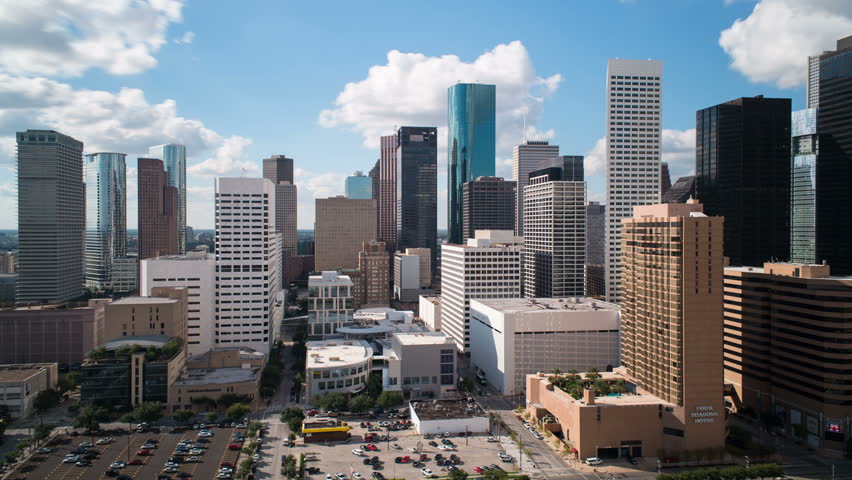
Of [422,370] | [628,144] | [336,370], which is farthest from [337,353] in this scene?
[628,144]

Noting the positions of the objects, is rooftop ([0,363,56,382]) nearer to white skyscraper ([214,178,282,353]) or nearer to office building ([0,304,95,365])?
office building ([0,304,95,365])

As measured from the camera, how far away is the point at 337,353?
411ft

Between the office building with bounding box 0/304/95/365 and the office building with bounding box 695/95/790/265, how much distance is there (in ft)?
568

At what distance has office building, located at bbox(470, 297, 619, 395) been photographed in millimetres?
A: 117000

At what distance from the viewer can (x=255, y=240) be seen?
469ft

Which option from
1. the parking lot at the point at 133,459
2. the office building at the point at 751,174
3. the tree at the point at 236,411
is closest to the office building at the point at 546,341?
the tree at the point at 236,411

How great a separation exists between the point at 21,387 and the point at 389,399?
62066mm

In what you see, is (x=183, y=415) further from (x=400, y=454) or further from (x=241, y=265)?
(x=241, y=265)

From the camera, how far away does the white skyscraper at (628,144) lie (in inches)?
6737

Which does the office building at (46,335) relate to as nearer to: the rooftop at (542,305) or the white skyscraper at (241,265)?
the white skyscraper at (241,265)

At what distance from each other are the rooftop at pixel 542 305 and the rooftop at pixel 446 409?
22.7 metres

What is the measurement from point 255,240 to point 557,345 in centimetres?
7281

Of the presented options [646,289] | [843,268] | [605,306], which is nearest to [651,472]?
[646,289]

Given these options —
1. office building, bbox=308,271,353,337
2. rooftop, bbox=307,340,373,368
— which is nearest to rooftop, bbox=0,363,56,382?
rooftop, bbox=307,340,373,368
